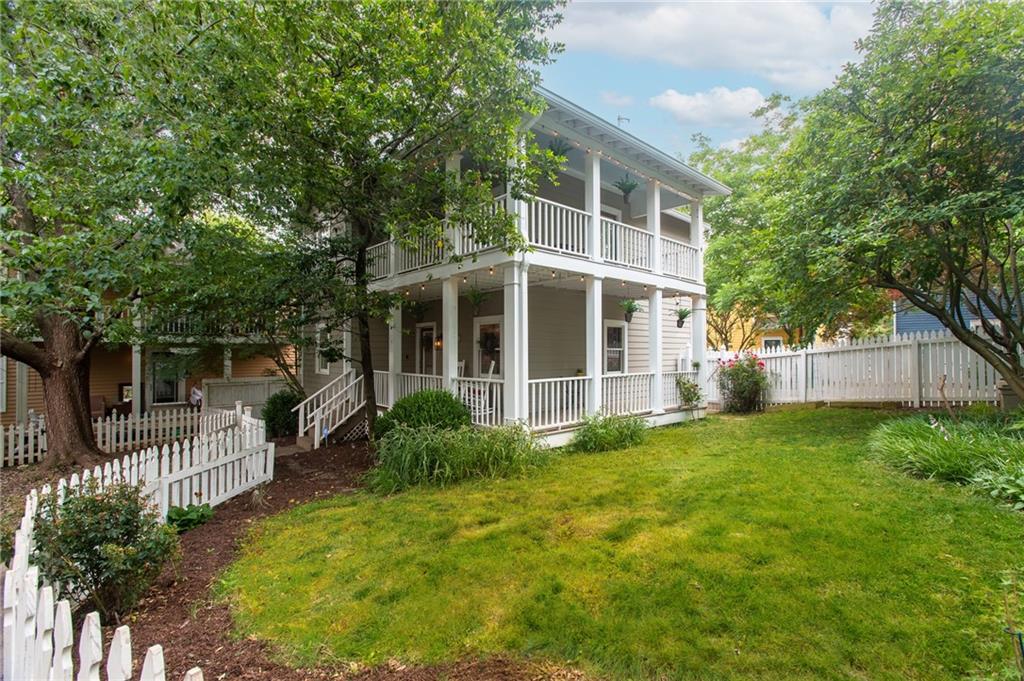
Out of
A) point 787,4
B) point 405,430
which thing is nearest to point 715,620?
point 405,430

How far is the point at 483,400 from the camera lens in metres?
8.81

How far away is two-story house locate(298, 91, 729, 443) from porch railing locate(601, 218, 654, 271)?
28mm

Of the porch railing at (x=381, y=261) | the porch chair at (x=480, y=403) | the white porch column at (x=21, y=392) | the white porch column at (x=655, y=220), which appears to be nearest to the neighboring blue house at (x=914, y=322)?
the white porch column at (x=655, y=220)

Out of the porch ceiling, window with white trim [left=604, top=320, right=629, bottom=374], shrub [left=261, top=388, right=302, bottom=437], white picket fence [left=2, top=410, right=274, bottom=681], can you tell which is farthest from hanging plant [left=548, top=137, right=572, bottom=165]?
shrub [left=261, top=388, right=302, bottom=437]

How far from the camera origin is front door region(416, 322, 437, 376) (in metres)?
13.5

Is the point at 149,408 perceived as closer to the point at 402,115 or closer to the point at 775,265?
the point at 402,115

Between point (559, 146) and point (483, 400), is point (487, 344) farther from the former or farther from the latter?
point (559, 146)

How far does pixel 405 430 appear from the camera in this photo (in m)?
7.61

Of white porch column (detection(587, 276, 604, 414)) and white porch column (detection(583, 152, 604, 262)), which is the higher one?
white porch column (detection(583, 152, 604, 262))

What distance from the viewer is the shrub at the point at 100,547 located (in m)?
3.38

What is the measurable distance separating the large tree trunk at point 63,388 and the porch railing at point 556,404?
871 cm

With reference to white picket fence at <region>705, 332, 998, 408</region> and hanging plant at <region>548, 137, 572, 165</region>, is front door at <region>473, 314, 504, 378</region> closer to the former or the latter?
hanging plant at <region>548, 137, 572, 165</region>

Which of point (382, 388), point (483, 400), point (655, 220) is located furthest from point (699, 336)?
point (382, 388)

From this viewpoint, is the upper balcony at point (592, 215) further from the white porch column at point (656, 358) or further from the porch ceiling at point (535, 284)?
the white porch column at point (656, 358)
